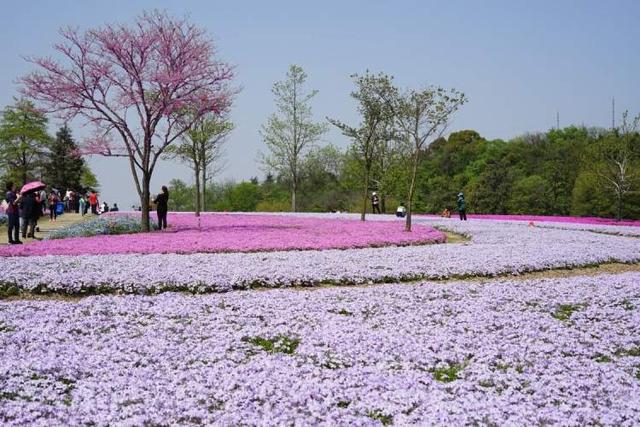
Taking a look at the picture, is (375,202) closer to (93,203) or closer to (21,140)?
(93,203)

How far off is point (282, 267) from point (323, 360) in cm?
774

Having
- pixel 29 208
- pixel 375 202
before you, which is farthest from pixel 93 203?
pixel 375 202

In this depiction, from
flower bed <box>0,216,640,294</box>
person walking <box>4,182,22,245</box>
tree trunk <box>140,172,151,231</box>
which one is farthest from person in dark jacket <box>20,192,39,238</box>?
flower bed <box>0,216,640,294</box>

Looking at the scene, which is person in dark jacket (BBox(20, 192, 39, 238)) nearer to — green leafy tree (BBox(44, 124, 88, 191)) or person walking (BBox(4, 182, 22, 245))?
person walking (BBox(4, 182, 22, 245))

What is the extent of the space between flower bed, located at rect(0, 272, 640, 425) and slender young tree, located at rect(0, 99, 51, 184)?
70519 mm

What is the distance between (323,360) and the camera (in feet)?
24.0

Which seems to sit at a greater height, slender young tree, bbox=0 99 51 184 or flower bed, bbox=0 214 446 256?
slender young tree, bbox=0 99 51 184

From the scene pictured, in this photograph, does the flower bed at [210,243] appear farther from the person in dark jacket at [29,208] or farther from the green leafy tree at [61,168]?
the green leafy tree at [61,168]

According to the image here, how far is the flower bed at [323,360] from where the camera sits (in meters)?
5.69

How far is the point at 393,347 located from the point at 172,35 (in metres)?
24.5

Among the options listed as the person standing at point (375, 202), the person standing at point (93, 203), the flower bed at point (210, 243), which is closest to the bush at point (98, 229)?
the flower bed at point (210, 243)

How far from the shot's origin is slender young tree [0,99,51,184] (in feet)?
237

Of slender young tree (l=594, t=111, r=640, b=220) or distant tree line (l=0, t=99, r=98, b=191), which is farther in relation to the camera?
distant tree line (l=0, t=99, r=98, b=191)

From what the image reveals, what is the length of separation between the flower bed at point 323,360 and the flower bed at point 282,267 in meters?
1.52
